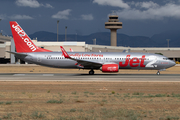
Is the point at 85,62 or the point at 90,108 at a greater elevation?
the point at 85,62

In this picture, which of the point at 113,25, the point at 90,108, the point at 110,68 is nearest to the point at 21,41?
the point at 110,68

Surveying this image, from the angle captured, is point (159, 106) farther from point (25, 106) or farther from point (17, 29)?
point (17, 29)

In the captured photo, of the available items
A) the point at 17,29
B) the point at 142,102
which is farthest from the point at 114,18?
the point at 142,102

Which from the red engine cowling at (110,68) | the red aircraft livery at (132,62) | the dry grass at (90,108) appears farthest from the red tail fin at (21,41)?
the dry grass at (90,108)

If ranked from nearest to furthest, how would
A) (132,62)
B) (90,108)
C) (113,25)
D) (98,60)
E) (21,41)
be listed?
(90,108), (132,62), (98,60), (21,41), (113,25)

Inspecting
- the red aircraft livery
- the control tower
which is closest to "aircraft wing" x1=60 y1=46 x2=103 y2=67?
the red aircraft livery

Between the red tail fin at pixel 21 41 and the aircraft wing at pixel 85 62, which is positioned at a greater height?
the red tail fin at pixel 21 41

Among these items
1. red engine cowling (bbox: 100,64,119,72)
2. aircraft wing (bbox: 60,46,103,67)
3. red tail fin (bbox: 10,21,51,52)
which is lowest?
red engine cowling (bbox: 100,64,119,72)

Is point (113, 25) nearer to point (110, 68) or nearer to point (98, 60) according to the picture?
point (98, 60)

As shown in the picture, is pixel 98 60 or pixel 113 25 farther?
pixel 113 25

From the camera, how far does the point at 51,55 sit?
1565 inches

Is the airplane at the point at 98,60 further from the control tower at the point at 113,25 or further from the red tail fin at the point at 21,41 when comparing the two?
the control tower at the point at 113,25

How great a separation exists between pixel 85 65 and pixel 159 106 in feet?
78.4

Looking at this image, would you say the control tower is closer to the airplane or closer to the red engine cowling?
the airplane
